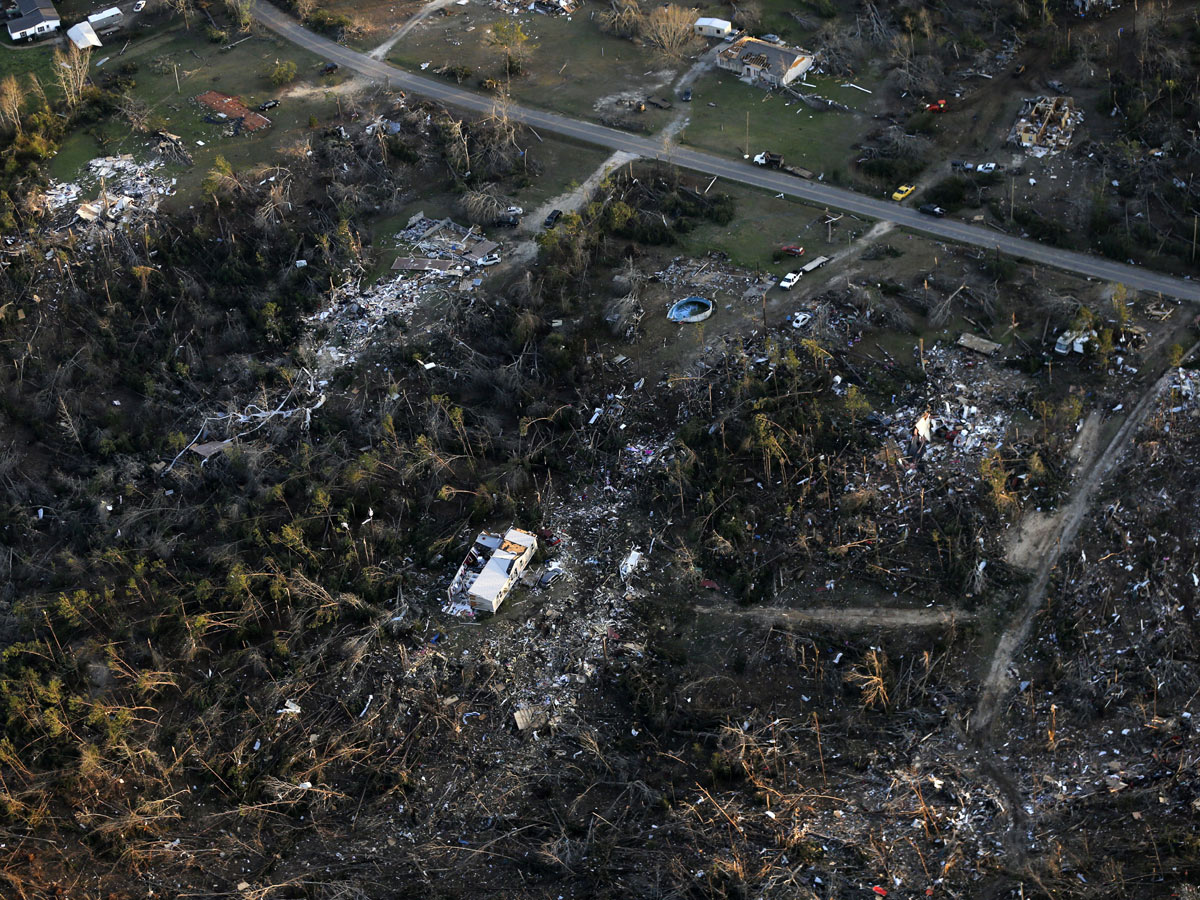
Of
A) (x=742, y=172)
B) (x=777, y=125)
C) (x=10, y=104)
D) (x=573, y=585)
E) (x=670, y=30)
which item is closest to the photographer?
(x=573, y=585)

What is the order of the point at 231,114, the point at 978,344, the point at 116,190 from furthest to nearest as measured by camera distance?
the point at 231,114, the point at 116,190, the point at 978,344

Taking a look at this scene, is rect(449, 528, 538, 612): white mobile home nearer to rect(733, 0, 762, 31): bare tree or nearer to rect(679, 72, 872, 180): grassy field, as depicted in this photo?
rect(679, 72, 872, 180): grassy field

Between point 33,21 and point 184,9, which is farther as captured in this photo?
point 184,9

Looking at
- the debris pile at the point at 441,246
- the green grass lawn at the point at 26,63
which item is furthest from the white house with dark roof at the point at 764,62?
the green grass lawn at the point at 26,63

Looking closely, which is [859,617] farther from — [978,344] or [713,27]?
[713,27]

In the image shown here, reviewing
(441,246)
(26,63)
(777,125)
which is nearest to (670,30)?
(777,125)

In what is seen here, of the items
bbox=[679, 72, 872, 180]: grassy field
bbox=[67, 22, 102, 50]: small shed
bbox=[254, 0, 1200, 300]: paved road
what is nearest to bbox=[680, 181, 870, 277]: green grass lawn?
bbox=[254, 0, 1200, 300]: paved road
